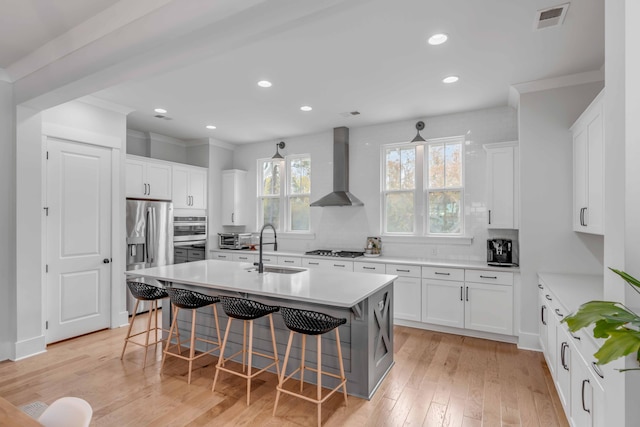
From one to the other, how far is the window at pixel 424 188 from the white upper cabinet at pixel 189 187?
10.9ft

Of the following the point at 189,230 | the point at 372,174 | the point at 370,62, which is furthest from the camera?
the point at 189,230

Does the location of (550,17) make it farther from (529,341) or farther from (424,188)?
(529,341)

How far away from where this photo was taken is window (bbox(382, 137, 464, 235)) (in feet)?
15.8

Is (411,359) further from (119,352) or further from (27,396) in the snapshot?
(27,396)

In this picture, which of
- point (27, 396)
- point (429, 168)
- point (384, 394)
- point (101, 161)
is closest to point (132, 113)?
point (101, 161)

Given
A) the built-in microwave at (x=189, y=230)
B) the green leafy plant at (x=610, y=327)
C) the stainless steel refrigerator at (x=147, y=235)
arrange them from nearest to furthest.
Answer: the green leafy plant at (x=610, y=327), the stainless steel refrigerator at (x=147, y=235), the built-in microwave at (x=189, y=230)

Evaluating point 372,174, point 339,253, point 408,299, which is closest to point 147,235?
point 339,253

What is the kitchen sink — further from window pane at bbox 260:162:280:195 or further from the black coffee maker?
window pane at bbox 260:162:280:195

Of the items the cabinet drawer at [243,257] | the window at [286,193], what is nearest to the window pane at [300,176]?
the window at [286,193]

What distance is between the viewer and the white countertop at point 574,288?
2297 mm

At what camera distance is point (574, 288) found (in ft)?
8.94

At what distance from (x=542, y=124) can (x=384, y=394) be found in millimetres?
3181

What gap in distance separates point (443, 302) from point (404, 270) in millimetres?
610

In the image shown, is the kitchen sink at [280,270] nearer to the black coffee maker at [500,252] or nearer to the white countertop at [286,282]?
the white countertop at [286,282]
